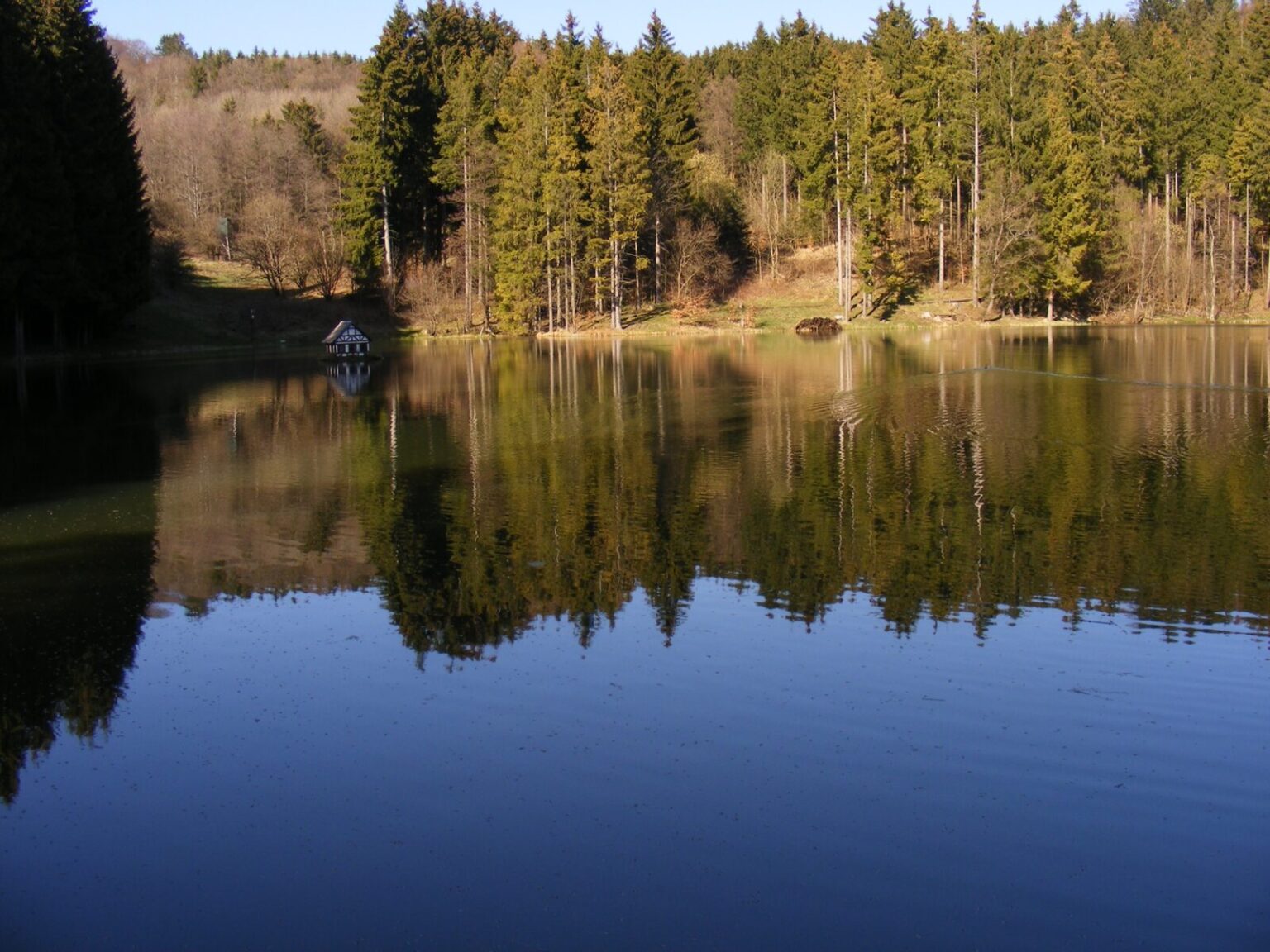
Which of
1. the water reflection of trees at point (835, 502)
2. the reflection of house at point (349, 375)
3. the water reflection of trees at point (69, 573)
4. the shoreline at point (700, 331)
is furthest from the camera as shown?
the shoreline at point (700, 331)

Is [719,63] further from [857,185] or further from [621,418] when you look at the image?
[621,418]

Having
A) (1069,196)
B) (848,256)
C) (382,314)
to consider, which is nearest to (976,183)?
(1069,196)

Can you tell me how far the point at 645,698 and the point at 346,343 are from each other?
135 ft

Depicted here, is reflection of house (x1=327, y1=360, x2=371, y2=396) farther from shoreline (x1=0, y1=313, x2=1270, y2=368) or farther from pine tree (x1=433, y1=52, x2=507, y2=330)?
pine tree (x1=433, y1=52, x2=507, y2=330)

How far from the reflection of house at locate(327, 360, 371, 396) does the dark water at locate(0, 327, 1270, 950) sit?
1490 centimetres

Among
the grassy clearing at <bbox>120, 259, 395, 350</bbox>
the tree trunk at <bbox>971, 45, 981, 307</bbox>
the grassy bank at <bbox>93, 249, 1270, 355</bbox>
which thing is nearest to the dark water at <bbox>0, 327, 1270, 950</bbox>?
the grassy clearing at <bbox>120, 259, 395, 350</bbox>

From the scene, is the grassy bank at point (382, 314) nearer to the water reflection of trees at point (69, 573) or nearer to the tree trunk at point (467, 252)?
the tree trunk at point (467, 252)

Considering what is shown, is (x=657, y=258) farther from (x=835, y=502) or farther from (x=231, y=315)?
(x=835, y=502)

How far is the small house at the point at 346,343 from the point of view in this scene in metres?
48.0

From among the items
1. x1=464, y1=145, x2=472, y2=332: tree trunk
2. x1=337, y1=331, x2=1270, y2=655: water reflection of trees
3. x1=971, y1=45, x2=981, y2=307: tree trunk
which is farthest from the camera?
x1=464, y1=145, x2=472, y2=332: tree trunk

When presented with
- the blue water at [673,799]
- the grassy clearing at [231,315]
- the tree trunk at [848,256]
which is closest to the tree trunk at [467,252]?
the grassy clearing at [231,315]

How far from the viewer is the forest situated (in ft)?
200

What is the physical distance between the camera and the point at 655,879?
648 centimetres

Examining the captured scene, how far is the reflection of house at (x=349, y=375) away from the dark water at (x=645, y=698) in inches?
586
